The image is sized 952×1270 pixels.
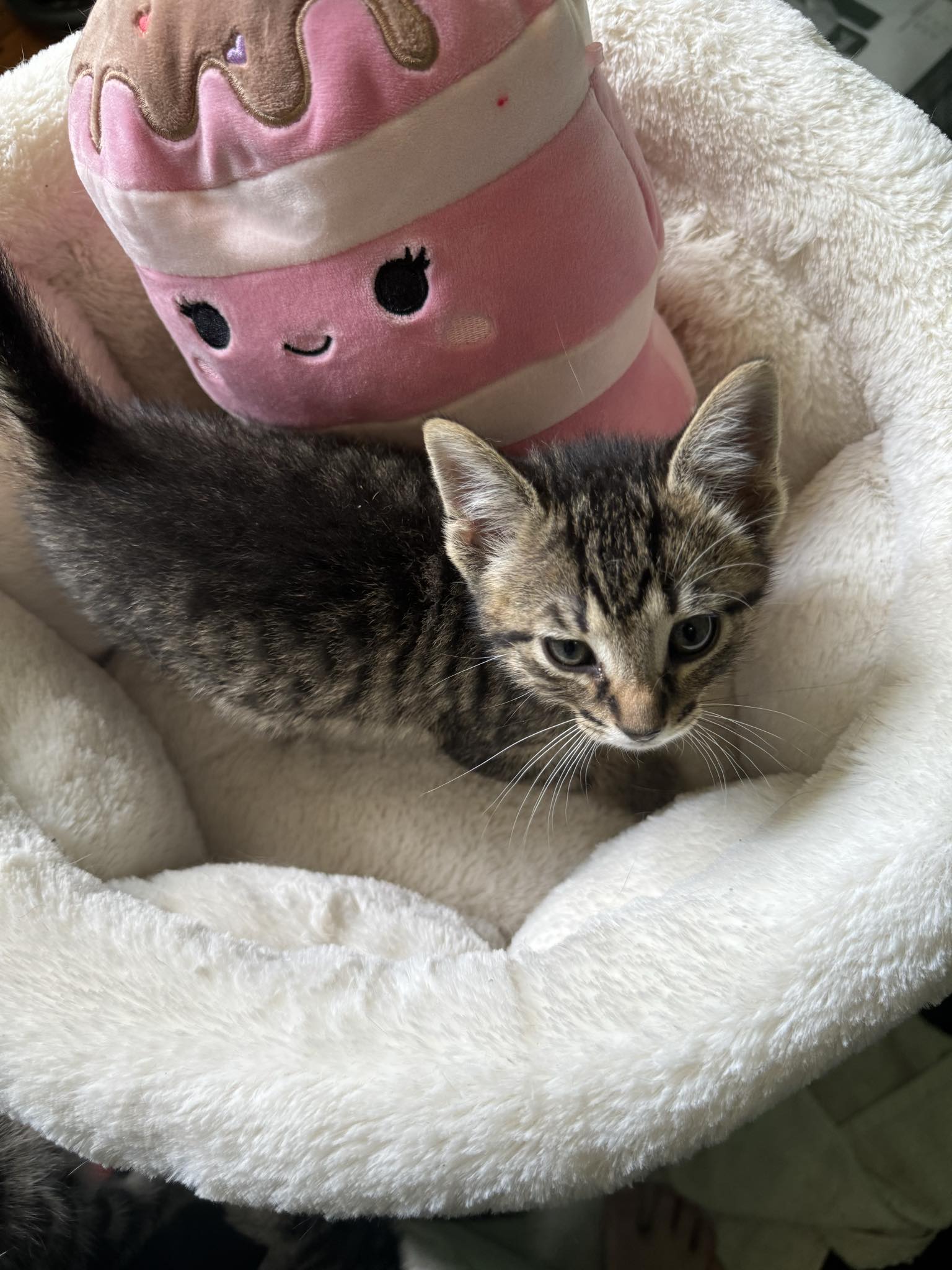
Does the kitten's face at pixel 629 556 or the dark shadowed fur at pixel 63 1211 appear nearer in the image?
the kitten's face at pixel 629 556

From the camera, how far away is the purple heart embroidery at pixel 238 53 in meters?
0.81

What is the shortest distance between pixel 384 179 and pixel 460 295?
0.44ft

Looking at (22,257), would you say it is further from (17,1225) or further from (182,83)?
(17,1225)

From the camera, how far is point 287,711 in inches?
46.2

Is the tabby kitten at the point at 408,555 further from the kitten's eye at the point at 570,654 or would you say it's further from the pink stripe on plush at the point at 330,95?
the pink stripe on plush at the point at 330,95

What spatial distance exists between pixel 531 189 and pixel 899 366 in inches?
21.8

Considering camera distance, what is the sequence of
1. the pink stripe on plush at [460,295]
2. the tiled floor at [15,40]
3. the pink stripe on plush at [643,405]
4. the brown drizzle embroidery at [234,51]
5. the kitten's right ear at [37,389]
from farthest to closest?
1. the tiled floor at [15,40]
2. the pink stripe on plush at [643,405]
3. the kitten's right ear at [37,389]
4. the pink stripe on plush at [460,295]
5. the brown drizzle embroidery at [234,51]

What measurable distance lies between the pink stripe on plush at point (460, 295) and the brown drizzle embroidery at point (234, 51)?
139mm

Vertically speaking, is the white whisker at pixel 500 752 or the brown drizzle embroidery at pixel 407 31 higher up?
the brown drizzle embroidery at pixel 407 31

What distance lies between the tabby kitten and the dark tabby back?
0.57m

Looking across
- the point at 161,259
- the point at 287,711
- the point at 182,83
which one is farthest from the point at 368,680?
the point at 182,83

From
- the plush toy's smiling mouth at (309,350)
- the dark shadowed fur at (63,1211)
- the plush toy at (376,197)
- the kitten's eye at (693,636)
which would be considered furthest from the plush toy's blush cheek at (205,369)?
the dark shadowed fur at (63,1211)

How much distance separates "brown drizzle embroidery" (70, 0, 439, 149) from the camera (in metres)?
0.80

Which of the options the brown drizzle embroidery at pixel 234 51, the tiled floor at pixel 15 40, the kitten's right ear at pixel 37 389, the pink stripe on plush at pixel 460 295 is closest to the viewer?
the brown drizzle embroidery at pixel 234 51
